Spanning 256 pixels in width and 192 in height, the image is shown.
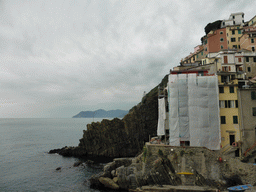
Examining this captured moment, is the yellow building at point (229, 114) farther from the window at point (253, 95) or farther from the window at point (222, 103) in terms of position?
the window at point (253, 95)

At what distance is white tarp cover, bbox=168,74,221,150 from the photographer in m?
29.1

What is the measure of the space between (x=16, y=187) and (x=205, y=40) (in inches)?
2719

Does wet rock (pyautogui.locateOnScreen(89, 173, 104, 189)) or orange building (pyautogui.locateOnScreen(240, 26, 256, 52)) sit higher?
orange building (pyautogui.locateOnScreen(240, 26, 256, 52))

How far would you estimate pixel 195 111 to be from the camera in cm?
2944

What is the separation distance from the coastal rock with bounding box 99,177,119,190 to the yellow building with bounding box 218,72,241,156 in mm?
20807

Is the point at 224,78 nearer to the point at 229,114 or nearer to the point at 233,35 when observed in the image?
the point at 229,114

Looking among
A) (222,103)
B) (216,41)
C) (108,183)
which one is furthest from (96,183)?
(216,41)

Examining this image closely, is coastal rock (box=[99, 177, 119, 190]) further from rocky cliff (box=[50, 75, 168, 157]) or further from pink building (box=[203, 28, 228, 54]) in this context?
pink building (box=[203, 28, 228, 54])

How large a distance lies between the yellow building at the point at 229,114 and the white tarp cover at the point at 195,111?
6.04ft

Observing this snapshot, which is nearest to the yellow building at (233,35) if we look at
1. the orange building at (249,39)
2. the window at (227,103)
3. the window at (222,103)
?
the orange building at (249,39)

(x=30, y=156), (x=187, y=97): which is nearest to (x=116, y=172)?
(x=187, y=97)

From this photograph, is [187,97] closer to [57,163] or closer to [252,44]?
[252,44]

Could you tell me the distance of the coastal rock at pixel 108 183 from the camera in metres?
30.1

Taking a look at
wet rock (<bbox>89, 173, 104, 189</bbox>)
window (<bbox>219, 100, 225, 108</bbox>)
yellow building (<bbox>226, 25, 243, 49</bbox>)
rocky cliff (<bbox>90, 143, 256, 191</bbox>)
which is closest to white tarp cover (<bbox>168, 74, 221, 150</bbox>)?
window (<bbox>219, 100, 225, 108</bbox>)
